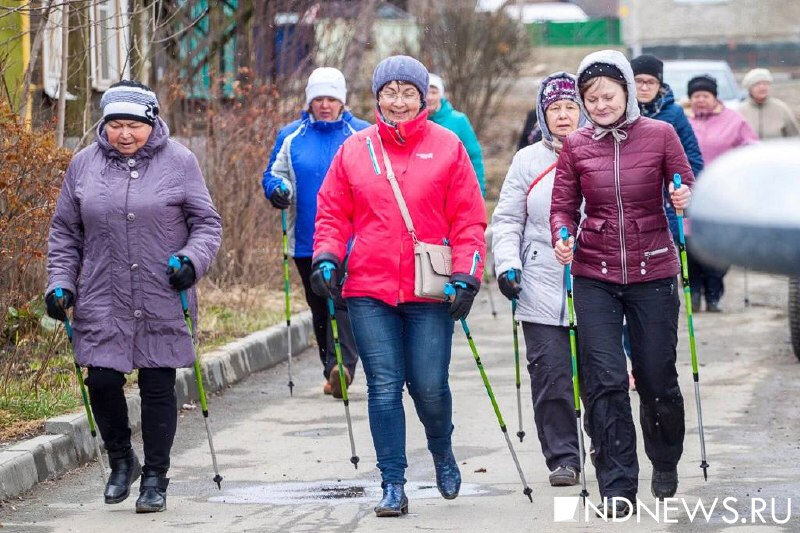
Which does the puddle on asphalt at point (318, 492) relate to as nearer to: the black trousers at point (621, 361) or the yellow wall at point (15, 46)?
the black trousers at point (621, 361)

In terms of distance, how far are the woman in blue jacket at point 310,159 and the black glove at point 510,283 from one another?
295 cm

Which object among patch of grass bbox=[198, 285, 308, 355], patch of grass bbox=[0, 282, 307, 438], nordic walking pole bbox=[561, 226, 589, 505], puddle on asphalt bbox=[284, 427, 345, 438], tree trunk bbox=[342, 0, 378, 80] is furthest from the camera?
tree trunk bbox=[342, 0, 378, 80]

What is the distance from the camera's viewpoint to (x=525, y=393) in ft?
31.6

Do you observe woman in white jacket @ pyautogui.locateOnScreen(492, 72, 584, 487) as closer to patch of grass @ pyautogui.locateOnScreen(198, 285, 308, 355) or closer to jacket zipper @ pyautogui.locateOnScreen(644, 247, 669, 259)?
jacket zipper @ pyautogui.locateOnScreen(644, 247, 669, 259)

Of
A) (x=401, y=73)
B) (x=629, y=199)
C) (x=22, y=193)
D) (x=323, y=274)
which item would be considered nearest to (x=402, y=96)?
(x=401, y=73)

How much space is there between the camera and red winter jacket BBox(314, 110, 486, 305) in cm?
598

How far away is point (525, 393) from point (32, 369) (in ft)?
10.2

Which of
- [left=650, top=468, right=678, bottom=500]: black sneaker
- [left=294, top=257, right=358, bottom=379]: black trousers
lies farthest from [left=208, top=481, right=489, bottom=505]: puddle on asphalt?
[left=294, top=257, right=358, bottom=379]: black trousers

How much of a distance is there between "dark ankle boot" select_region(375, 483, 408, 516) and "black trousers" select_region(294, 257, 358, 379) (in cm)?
335

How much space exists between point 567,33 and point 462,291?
101ft

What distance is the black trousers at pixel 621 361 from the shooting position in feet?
19.1

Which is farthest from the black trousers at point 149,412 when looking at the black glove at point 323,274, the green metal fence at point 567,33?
the green metal fence at point 567,33

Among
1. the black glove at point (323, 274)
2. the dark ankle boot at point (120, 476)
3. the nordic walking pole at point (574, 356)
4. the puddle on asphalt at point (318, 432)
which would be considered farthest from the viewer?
the puddle on asphalt at point (318, 432)

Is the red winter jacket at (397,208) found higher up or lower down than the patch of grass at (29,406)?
higher up
